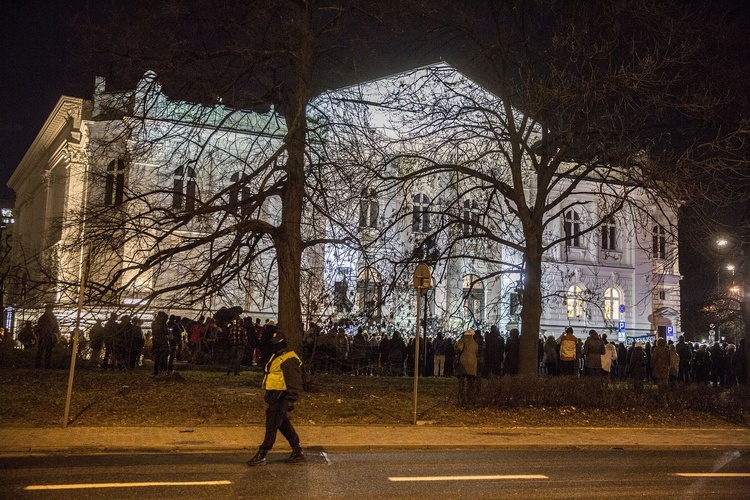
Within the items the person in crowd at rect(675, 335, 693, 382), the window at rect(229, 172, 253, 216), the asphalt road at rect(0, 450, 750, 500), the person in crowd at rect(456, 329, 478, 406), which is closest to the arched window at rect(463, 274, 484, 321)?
the person in crowd at rect(456, 329, 478, 406)

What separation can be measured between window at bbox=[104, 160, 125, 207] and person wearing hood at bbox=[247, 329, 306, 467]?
684 centimetres

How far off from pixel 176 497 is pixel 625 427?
446 inches

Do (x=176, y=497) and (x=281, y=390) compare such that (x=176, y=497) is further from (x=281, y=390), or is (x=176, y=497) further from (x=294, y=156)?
(x=294, y=156)

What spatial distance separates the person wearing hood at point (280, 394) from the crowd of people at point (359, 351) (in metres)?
6.43

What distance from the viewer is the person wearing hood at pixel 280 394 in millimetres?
10633

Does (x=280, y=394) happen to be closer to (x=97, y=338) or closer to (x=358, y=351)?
(x=97, y=338)

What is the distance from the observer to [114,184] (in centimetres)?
1756

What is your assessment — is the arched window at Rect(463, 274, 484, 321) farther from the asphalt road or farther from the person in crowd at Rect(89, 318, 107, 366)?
the person in crowd at Rect(89, 318, 107, 366)

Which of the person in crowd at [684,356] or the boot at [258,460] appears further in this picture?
the person in crowd at [684,356]

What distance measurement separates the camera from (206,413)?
14.7 meters

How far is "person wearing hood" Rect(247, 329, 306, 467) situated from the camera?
10.6 meters

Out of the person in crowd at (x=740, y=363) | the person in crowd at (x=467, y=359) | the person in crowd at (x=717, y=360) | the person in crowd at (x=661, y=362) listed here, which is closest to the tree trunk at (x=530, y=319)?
the person in crowd at (x=467, y=359)

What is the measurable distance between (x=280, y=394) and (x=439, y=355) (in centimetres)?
1864

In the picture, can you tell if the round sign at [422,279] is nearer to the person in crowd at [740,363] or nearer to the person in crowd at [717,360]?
the person in crowd at [740,363]
